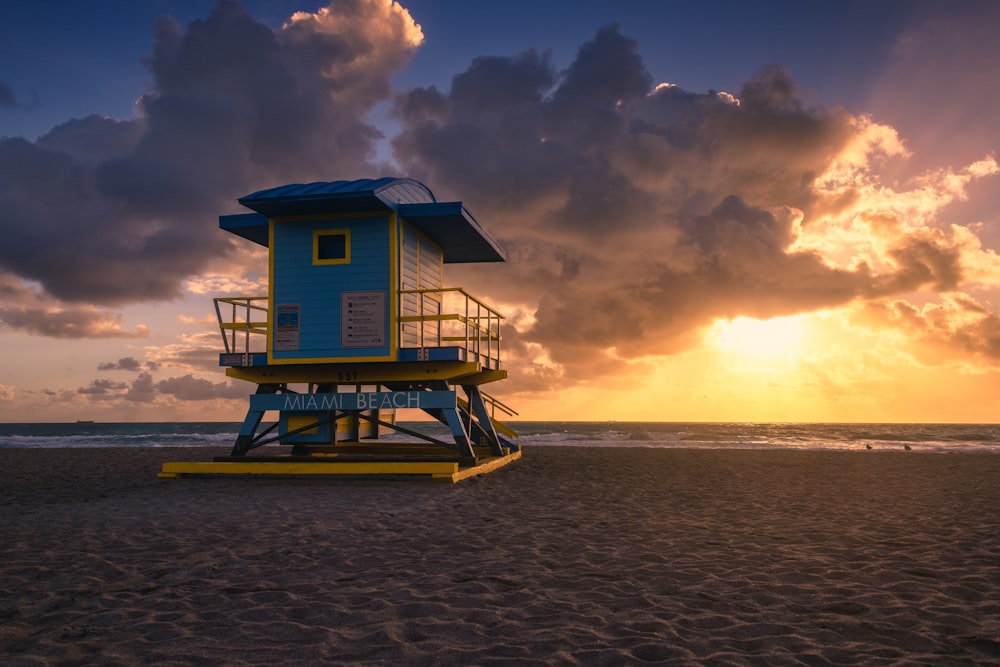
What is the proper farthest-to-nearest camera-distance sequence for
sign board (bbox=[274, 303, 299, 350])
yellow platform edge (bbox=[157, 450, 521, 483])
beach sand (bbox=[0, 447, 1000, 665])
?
sign board (bbox=[274, 303, 299, 350]) < yellow platform edge (bbox=[157, 450, 521, 483]) < beach sand (bbox=[0, 447, 1000, 665])

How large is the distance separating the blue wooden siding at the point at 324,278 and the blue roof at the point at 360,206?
370 millimetres

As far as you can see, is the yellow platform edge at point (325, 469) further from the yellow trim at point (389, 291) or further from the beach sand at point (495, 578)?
the yellow trim at point (389, 291)

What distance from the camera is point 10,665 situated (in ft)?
14.0

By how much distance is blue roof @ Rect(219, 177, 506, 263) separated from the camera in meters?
13.9

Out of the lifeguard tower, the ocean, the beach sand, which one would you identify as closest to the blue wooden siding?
the lifeguard tower

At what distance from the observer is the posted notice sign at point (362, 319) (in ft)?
47.1

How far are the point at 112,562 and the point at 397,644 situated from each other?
404 centimetres

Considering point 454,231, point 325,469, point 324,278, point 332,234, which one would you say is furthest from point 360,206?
point 325,469

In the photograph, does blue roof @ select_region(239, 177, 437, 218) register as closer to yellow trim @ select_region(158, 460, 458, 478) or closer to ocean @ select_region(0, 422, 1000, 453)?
yellow trim @ select_region(158, 460, 458, 478)

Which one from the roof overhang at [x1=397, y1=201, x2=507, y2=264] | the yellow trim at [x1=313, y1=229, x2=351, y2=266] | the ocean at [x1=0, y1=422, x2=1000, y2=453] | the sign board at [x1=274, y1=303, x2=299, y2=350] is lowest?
the ocean at [x1=0, y1=422, x2=1000, y2=453]

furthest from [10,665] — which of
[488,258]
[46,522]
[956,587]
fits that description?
[488,258]

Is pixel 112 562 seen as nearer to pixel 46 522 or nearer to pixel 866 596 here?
pixel 46 522

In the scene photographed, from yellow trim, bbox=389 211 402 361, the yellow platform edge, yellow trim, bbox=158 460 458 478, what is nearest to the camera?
the yellow platform edge

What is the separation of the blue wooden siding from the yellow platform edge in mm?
2243
